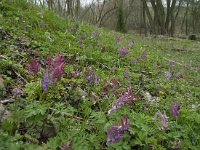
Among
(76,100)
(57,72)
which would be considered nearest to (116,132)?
(57,72)

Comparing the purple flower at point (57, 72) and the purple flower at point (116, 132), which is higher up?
the purple flower at point (57, 72)

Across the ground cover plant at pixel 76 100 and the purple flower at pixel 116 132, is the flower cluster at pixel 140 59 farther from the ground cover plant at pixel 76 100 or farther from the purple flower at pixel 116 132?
the purple flower at pixel 116 132

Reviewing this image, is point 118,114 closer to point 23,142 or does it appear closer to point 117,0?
point 23,142

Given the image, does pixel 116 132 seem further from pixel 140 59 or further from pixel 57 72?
pixel 140 59

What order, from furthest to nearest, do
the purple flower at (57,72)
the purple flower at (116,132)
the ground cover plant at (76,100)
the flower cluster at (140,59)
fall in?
the flower cluster at (140,59), the purple flower at (57,72), the ground cover plant at (76,100), the purple flower at (116,132)

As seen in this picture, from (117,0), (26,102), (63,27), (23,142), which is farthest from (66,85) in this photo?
(117,0)

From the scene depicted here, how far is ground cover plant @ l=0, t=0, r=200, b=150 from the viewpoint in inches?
95.0

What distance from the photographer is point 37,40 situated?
5258 mm

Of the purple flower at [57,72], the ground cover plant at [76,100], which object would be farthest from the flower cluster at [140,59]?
the purple flower at [57,72]

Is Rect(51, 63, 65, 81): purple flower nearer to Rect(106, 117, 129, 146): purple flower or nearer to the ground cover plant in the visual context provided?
the ground cover plant

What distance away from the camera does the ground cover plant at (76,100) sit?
2.41 metres

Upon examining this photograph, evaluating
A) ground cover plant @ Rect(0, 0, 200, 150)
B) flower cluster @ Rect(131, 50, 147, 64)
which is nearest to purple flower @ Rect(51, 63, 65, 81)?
ground cover plant @ Rect(0, 0, 200, 150)

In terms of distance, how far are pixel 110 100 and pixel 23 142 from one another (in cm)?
131

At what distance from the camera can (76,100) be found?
3.27 meters
